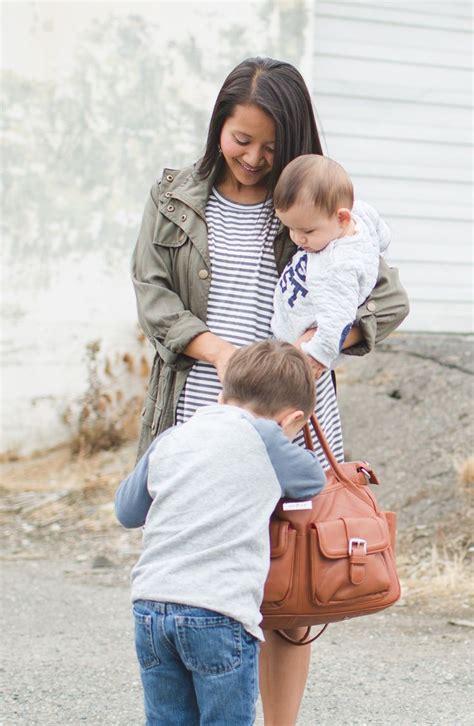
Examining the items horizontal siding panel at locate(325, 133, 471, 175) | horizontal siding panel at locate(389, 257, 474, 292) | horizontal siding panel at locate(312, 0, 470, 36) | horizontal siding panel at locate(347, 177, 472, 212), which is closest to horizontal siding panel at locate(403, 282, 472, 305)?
horizontal siding panel at locate(389, 257, 474, 292)

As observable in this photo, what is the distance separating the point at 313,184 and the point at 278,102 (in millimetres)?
251

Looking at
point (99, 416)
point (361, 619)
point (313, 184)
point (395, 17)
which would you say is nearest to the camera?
point (313, 184)

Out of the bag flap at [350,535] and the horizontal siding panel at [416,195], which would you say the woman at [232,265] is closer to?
the bag flap at [350,535]

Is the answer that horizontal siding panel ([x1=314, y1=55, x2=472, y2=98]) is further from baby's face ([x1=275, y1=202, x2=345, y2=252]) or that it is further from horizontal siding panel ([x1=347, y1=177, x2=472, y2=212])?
baby's face ([x1=275, y1=202, x2=345, y2=252])

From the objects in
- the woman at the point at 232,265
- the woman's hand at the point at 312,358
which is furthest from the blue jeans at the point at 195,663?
the woman's hand at the point at 312,358

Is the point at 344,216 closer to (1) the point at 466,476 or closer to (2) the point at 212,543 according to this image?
(2) the point at 212,543

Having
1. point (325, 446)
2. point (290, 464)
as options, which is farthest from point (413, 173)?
point (290, 464)

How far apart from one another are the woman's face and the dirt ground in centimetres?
183

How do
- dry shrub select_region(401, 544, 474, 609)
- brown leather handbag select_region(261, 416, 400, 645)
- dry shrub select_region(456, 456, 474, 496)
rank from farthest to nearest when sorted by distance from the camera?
dry shrub select_region(456, 456, 474, 496) → dry shrub select_region(401, 544, 474, 609) → brown leather handbag select_region(261, 416, 400, 645)

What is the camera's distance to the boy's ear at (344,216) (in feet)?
8.40

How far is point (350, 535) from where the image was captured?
7.85 feet

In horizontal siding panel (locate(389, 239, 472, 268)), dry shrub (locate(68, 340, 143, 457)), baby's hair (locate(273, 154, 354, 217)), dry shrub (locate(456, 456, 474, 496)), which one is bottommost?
dry shrub (locate(68, 340, 143, 457))

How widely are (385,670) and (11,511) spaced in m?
2.86

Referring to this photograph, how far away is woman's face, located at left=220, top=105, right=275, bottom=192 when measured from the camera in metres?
2.62
